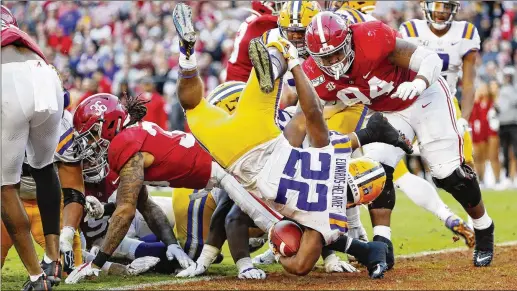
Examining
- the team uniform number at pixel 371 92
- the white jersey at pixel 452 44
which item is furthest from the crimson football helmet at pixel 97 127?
the white jersey at pixel 452 44

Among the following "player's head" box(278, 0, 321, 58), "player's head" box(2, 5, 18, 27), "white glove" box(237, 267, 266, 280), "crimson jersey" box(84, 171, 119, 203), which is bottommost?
"white glove" box(237, 267, 266, 280)

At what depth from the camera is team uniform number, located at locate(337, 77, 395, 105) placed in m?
5.97

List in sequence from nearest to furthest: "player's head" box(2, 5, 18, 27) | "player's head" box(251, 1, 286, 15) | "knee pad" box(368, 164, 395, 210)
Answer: "player's head" box(2, 5, 18, 27), "knee pad" box(368, 164, 395, 210), "player's head" box(251, 1, 286, 15)

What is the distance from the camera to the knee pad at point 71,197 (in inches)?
235

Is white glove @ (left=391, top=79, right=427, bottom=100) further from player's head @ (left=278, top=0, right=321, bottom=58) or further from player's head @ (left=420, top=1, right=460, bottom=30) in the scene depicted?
player's head @ (left=420, top=1, right=460, bottom=30)

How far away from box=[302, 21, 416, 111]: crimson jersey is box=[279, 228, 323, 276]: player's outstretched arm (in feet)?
3.79

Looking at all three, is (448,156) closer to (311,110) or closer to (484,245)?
(484,245)

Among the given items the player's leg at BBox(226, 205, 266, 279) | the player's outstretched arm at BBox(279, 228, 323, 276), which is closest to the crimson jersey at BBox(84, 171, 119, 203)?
the player's leg at BBox(226, 205, 266, 279)

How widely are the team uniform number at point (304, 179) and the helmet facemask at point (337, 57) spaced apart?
2.44ft

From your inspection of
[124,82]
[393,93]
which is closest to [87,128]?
[393,93]

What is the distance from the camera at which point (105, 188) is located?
6480 millimetres

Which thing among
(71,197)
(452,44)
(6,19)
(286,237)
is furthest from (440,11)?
(6,19)

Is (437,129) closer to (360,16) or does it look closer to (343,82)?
(343,82)

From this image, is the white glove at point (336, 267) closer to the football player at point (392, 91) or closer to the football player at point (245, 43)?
the football player at point (392, 91)
